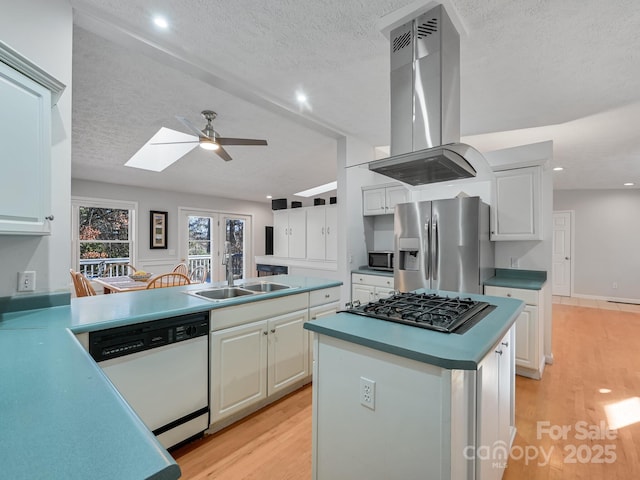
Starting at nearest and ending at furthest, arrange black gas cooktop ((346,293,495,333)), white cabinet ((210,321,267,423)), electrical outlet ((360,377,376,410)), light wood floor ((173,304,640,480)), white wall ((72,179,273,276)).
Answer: electrical outlet ((360,377,376,410)) → black gas cooktop ((346,293,495,333)) → light wood floor ((173,304,640,480)) → white cabinet ((210,321,267,423)) → white wall ((72,179,273,276))

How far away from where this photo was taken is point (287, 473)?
1694 millimetres

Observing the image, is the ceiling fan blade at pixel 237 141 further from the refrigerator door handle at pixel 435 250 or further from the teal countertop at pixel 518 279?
the teal countertop at pixel 518 279

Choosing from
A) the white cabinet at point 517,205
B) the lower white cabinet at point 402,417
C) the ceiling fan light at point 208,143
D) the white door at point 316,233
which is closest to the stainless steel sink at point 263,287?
the lower white cabinet at point 402,417

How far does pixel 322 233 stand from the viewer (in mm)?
5758

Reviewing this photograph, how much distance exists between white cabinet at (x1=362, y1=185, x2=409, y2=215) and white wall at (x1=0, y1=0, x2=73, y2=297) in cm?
327

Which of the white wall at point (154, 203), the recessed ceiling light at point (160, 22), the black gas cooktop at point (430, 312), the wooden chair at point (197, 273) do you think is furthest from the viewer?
the wooden chair at point (197, 273)

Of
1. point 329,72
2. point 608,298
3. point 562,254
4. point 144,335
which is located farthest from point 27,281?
point 608,298

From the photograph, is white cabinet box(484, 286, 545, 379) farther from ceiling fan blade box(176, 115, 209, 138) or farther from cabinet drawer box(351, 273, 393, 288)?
ceiling fan blade box(176, 115, 209, 138)

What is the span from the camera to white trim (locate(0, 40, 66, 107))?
120cm

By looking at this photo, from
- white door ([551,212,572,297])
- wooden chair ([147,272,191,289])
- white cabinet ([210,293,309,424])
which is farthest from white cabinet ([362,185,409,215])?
white door ([551,212,572,297])

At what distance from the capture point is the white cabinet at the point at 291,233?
20.1 ft

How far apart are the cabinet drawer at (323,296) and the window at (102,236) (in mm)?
4413

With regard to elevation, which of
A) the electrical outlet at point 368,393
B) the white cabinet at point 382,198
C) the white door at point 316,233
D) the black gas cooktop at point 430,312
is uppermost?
the white cabinet at point 382,198

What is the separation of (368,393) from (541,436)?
5.60ft
